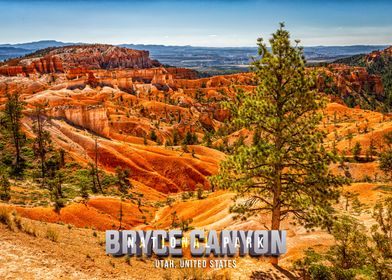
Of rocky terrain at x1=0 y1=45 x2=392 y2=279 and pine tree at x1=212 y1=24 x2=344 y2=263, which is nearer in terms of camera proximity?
rocky terrain at x1=0 y1=45 x2=392 y2=279

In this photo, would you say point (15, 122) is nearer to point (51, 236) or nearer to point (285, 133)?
point (51, 236)

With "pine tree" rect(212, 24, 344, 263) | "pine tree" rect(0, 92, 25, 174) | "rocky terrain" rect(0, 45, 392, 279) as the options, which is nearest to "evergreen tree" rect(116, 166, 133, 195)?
"rocky terrain" rect(0, 45, 392, 279)

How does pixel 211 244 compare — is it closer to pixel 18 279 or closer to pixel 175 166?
pixel 18 279

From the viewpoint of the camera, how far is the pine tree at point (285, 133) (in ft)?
52.4

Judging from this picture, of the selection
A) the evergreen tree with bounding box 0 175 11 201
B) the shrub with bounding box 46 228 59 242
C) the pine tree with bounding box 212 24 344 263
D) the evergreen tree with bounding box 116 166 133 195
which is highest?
the pine tree with bounding box 212 24 344 263

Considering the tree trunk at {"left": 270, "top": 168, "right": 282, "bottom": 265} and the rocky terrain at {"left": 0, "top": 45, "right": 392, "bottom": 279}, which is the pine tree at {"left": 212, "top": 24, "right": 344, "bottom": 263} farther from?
the rocky terrain at {"left": 0, "top": 45, "right": 392, "bottom": 279}

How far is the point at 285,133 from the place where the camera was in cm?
1659

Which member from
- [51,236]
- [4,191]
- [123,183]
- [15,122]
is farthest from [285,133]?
[15,122]

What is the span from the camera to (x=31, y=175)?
48125mm

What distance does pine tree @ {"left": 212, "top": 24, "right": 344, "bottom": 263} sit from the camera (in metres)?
16.0

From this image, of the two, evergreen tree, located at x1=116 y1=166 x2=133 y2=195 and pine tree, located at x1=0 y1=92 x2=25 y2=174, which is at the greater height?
pine tree, located at x1=0 y1=92 x2=25 y2=174

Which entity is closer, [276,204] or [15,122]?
[276,204]

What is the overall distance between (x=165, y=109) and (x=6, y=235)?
432ft

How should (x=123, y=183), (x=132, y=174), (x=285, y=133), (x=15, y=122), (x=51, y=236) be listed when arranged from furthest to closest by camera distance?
1. (x=132, y=174)
2. (x=123, y=183)
3. (x=15, y=122)
4. (x=285, y=133)
5. (x=51, y=236)
